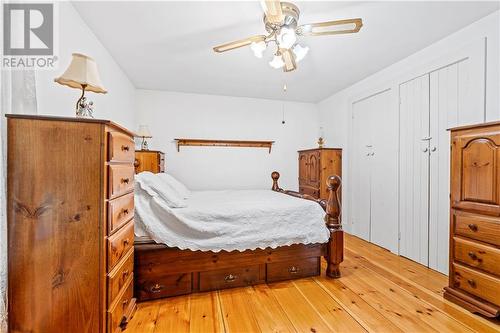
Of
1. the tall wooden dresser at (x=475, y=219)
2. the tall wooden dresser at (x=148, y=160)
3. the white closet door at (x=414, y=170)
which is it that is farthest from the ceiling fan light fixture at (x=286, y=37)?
the tall wooden dresser at (x=148, y=160)

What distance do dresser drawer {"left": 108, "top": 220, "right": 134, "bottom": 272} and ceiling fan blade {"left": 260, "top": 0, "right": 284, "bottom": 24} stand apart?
1.59 meters

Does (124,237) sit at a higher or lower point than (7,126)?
lower

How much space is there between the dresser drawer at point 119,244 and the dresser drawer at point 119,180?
0.80 feet

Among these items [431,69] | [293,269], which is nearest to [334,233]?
[293,269]

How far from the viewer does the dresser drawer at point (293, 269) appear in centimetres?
223

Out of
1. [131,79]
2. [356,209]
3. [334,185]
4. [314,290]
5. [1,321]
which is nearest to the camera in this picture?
[1,321]

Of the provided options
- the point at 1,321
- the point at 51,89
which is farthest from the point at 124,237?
the point at 51,89

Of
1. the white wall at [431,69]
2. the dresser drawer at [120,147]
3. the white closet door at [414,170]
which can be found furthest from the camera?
the white closet door at [414,170]

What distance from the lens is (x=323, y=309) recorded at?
70.9 inches

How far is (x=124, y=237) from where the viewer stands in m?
1.56

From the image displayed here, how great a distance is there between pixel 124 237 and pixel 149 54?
211cm

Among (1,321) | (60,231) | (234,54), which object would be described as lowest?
(1,321)

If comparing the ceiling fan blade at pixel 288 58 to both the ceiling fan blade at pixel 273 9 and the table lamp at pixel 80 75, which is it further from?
the table lamp at pixel 80 75

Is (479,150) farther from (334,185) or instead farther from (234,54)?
(234,54)
